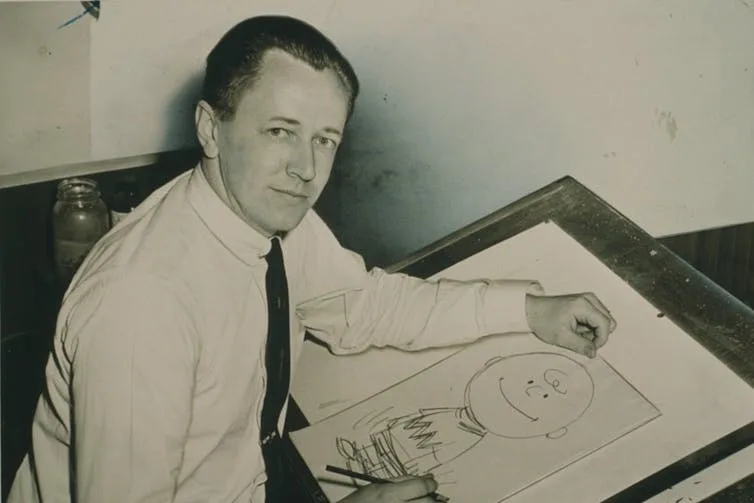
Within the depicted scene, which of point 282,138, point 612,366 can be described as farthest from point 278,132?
point 612,366

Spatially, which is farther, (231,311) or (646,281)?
(646,281)

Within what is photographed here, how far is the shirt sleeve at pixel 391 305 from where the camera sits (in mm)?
1234

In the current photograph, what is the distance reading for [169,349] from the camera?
989 mm

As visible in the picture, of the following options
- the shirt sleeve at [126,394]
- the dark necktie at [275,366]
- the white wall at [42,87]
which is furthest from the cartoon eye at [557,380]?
the white wall at [42,87]

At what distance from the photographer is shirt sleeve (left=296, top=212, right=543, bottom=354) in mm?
1234

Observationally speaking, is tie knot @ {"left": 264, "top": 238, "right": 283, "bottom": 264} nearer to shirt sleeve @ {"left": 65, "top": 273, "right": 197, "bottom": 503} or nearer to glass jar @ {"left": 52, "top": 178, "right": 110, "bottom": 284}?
shirt sleeve @ {"left": 65, "top": 273, "right": 197, "bottom": 503}

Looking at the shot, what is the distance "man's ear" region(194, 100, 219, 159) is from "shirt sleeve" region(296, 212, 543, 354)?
0.23m

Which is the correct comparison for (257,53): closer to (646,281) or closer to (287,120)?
(287,120)

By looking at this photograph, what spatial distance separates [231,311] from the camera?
1113 mm

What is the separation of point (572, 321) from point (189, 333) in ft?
1.64

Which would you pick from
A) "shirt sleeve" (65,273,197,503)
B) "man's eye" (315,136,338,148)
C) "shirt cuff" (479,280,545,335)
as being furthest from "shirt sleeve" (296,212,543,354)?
"shirt sleeve" (65,273,197,503)

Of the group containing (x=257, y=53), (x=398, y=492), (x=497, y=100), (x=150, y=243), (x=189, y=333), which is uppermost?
(x=497, y=100)

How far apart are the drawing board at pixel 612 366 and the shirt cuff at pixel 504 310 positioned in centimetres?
2

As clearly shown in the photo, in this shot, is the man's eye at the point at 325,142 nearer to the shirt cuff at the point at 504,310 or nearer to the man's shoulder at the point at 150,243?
the man's shoulder at the point at 150,243
